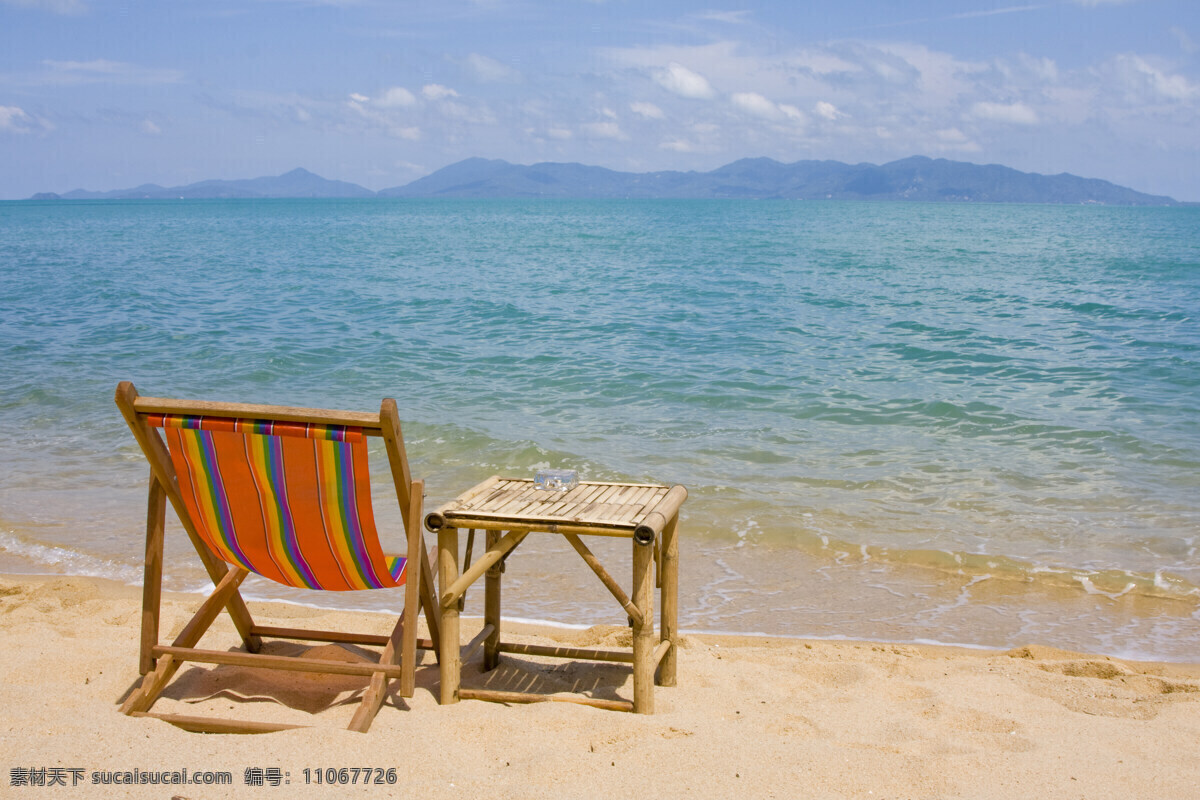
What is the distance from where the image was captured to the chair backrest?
2879 millimetres

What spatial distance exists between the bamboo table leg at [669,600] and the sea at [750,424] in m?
1.10

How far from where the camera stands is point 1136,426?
8438 millimetres

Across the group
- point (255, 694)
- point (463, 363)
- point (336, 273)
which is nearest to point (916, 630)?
point (255, 694)

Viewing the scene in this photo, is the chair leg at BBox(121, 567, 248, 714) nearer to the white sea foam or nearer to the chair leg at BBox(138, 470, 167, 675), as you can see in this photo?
the chair leg at BBox(138, 470, 167, 675)

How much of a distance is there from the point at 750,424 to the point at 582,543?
561 cm

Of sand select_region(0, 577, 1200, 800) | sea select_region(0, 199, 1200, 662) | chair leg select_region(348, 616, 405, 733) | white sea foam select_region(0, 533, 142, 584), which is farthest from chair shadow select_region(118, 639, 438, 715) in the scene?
white sea foam select_region(0, 533, 142, 584)

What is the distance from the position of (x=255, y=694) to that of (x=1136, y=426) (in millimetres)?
7893

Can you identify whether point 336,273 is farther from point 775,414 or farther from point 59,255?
point 775,414

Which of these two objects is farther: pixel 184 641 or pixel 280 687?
pixel 280 687

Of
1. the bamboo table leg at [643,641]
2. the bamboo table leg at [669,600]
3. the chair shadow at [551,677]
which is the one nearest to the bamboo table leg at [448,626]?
the chair shadow at [551,677]

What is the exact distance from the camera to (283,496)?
3029 mm

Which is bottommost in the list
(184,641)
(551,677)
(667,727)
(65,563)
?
(65,563)

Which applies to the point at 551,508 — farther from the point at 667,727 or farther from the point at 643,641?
the point at 667,727

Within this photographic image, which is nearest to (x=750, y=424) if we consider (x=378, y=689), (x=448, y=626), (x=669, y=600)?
(x=669, y=600)
